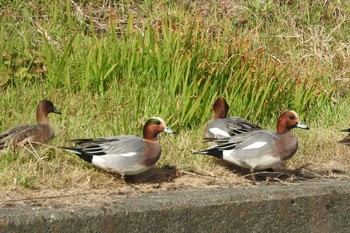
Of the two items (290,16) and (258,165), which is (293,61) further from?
(258,165)

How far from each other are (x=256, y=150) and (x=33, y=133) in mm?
1416

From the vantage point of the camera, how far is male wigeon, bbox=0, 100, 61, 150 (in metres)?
5.38

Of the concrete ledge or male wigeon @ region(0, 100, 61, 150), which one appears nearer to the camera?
the concrete ledge

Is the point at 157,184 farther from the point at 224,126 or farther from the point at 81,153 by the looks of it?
the point at 224,126

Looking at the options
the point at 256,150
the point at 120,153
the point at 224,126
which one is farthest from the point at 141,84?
the point at 120,153

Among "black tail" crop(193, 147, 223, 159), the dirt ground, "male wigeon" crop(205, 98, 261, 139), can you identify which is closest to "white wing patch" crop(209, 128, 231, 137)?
"male wigeon" crop(205, 98, 261, 139)

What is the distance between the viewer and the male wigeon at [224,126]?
6141mm

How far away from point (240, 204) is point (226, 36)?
9.09 feet

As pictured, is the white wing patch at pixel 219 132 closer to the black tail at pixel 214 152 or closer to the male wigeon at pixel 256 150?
the male wigeon at pixel 256 150

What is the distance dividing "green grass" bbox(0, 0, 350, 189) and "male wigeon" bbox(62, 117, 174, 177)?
0.13 meters

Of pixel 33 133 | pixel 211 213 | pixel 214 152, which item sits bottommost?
pixel 211 213

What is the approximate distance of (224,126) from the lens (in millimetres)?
6191

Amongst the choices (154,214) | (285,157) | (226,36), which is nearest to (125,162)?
(154,214)

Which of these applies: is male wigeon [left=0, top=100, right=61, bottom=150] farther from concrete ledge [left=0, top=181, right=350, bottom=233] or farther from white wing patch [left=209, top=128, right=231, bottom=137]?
white wing patch [left=209, top=128, right=231, bottom=137]
